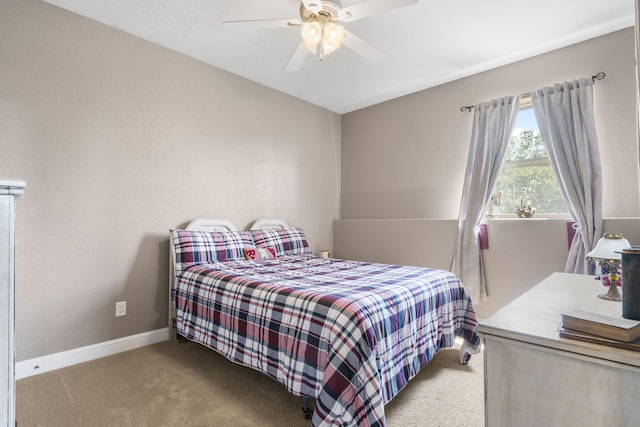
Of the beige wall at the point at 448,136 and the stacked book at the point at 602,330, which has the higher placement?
the beige wall at the point at 448,136

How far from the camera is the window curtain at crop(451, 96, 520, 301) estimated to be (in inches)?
121

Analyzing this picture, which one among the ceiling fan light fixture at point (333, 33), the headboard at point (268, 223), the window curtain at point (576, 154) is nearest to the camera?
the ceiling fan light fixture at point (333, 33)

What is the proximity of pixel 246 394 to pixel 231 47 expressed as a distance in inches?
114

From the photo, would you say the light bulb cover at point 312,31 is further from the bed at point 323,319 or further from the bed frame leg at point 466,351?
the bed frame leg at point 466,351

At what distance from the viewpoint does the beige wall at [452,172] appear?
2.55 meters

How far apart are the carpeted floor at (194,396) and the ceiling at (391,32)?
7.89ft

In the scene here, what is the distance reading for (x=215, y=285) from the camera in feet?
7.21

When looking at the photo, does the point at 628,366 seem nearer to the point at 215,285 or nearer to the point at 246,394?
the point at 246,394

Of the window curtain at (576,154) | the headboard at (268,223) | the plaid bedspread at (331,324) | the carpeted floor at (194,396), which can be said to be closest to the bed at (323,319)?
the plaid bedspread at (331,324)

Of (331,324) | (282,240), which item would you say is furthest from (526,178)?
(331,324)

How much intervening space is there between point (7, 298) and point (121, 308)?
7.13 feet

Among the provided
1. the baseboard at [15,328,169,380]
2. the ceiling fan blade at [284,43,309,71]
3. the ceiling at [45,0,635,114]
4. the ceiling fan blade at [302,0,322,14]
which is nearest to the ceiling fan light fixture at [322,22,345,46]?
the ceiling fan blade at [302,0,322,14]

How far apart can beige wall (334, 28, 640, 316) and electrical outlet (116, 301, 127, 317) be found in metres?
2.65

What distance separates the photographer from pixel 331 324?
1.48m
